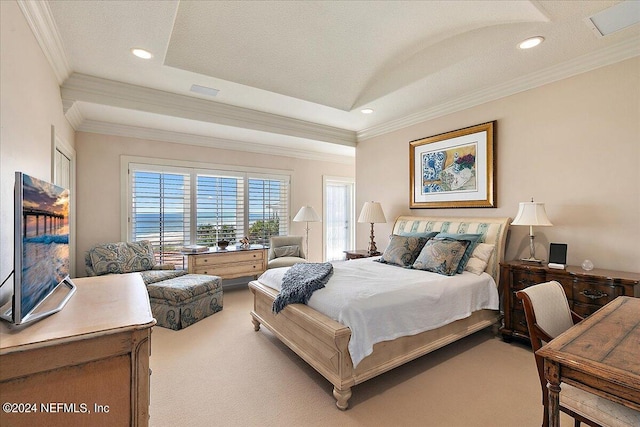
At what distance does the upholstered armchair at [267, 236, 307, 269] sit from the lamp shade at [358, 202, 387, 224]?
141cm

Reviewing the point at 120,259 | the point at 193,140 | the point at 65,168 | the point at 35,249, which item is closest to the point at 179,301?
the point at 120,259

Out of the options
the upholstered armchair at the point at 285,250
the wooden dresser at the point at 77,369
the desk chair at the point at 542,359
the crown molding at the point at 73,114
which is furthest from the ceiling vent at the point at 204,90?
the desk chair at the point at 542,359

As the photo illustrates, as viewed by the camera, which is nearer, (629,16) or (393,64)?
(629,16)

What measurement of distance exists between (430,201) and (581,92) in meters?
1.87

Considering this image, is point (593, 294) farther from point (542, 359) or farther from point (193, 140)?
point (193, 140)

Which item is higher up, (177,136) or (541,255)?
(177,136)

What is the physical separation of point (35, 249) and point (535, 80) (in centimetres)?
421

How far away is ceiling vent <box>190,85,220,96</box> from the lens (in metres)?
3.43

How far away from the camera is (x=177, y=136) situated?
4.66 metres

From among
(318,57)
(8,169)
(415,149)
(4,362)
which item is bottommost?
(4,362)

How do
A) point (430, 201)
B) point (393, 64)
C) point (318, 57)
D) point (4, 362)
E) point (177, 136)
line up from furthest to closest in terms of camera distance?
point (177, 136) → point (430, 201) → point (393, 64) → point (318, 57) → point (4, 362)

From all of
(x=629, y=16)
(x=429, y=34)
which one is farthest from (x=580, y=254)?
(x=429, y=34)

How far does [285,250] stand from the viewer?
207 inches

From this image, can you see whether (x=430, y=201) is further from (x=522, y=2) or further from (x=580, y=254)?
(x=522, y=2)
